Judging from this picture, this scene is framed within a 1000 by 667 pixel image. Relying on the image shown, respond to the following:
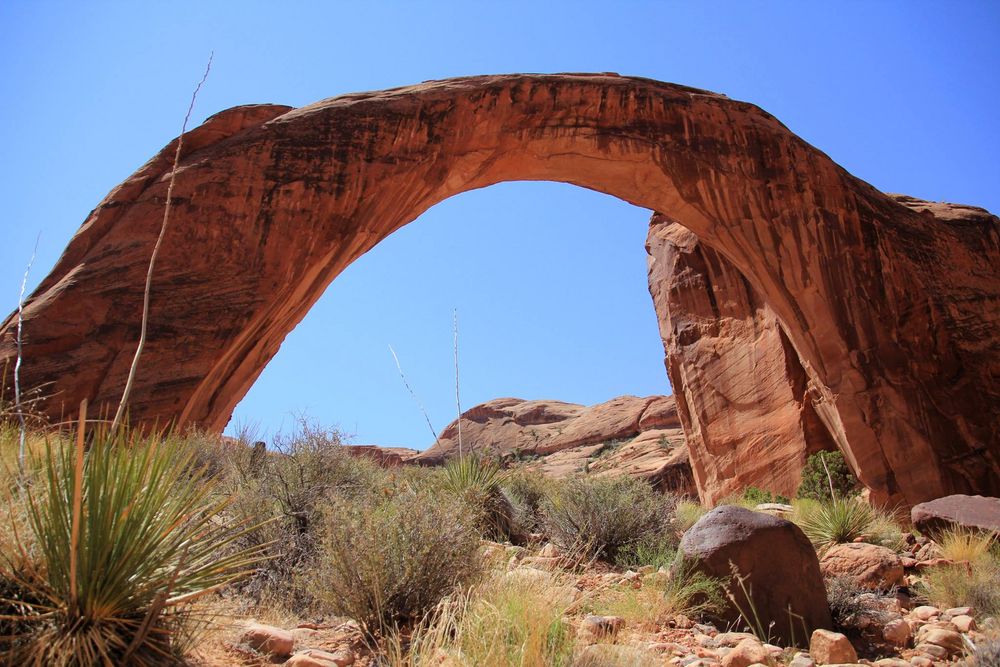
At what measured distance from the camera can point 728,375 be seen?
1470 centimetres

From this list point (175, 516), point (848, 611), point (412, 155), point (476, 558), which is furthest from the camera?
point (412, 155)

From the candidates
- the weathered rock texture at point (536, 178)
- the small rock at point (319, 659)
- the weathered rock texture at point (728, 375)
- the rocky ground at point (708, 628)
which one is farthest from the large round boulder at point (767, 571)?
the weathered rock texture at point (728, 375)

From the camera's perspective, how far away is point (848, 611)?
478 centimetres

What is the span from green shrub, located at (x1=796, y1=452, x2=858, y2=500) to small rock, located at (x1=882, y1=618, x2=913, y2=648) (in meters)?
7.55

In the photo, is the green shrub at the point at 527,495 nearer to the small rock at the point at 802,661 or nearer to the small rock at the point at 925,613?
the small rock at the point at 925,613

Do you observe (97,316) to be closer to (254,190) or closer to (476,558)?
(254,190)

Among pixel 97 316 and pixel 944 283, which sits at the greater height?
pixel 97 316

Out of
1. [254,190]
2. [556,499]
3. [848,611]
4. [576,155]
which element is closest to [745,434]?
[576,155]

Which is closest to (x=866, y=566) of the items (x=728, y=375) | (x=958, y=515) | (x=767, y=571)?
(x=767, y=571)

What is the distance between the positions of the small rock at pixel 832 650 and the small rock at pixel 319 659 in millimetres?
2730

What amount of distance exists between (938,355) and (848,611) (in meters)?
9.10

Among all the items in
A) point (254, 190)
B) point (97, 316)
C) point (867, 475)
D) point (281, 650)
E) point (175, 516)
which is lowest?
point (867, 475)

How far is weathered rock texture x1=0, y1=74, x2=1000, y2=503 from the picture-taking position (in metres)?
9.03

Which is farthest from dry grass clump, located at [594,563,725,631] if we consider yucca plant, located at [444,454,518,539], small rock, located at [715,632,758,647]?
yucca plant, located at [444,454,518,539]
